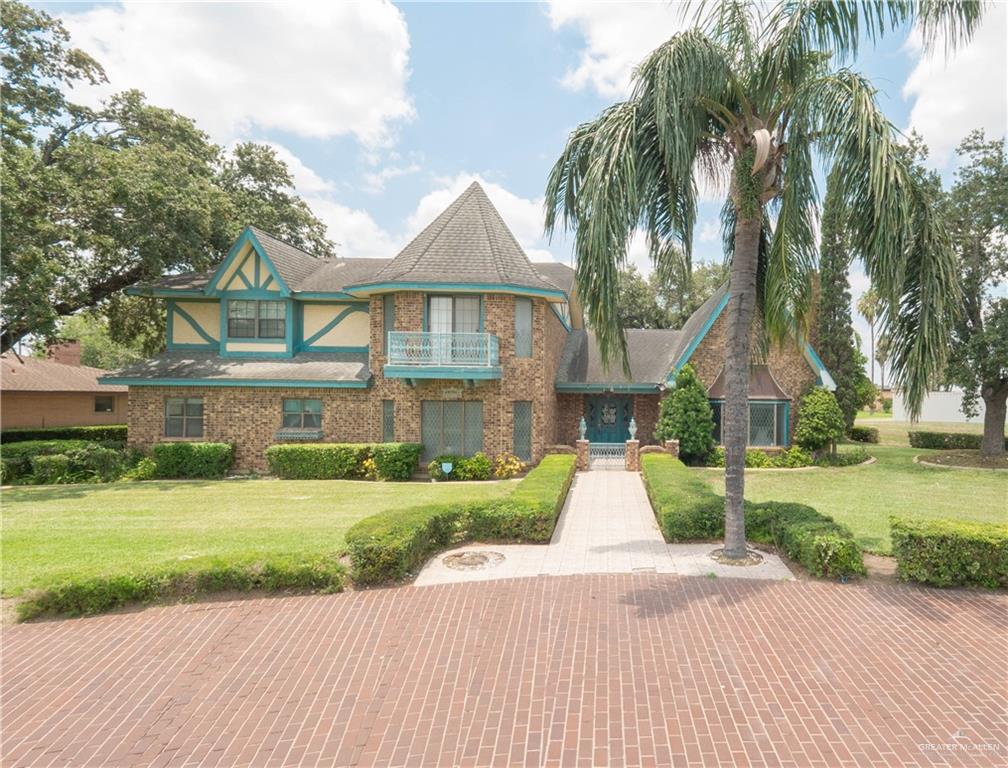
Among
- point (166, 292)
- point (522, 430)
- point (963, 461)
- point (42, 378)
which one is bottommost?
point (963, 461)

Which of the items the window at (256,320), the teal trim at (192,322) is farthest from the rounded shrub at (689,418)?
the teal trim at (192,322)

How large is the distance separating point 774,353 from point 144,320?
28.6 m

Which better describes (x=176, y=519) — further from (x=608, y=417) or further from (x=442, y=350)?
(x=608, y=417)

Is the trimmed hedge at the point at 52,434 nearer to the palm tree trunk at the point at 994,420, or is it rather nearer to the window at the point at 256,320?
the window at the point at 256,320

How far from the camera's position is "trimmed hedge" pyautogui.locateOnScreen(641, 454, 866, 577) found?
23.7ft

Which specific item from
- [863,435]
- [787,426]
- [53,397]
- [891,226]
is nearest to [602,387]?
[787,426]

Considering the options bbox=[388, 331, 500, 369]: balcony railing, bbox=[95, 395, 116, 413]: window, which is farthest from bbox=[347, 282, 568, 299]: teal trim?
bbox=[95, 395, 116, 413]: window

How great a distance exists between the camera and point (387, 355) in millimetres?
17422

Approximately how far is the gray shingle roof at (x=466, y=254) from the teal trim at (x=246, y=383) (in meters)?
3.71

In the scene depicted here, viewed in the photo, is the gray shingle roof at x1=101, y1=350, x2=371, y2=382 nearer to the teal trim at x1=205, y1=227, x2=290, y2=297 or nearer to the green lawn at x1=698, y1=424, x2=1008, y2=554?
→ the teal trim at x1=205, y1=227, x2=290, y2=297

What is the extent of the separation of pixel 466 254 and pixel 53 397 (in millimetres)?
28659

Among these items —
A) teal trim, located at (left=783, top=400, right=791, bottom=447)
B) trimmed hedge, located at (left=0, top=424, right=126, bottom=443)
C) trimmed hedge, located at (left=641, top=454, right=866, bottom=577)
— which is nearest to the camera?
trimmed hedge, located at (left=641, top=454, right=866, bottom=577)

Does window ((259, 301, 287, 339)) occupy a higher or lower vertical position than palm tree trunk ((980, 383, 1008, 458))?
higher

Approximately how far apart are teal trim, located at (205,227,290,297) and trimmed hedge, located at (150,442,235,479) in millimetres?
6072
